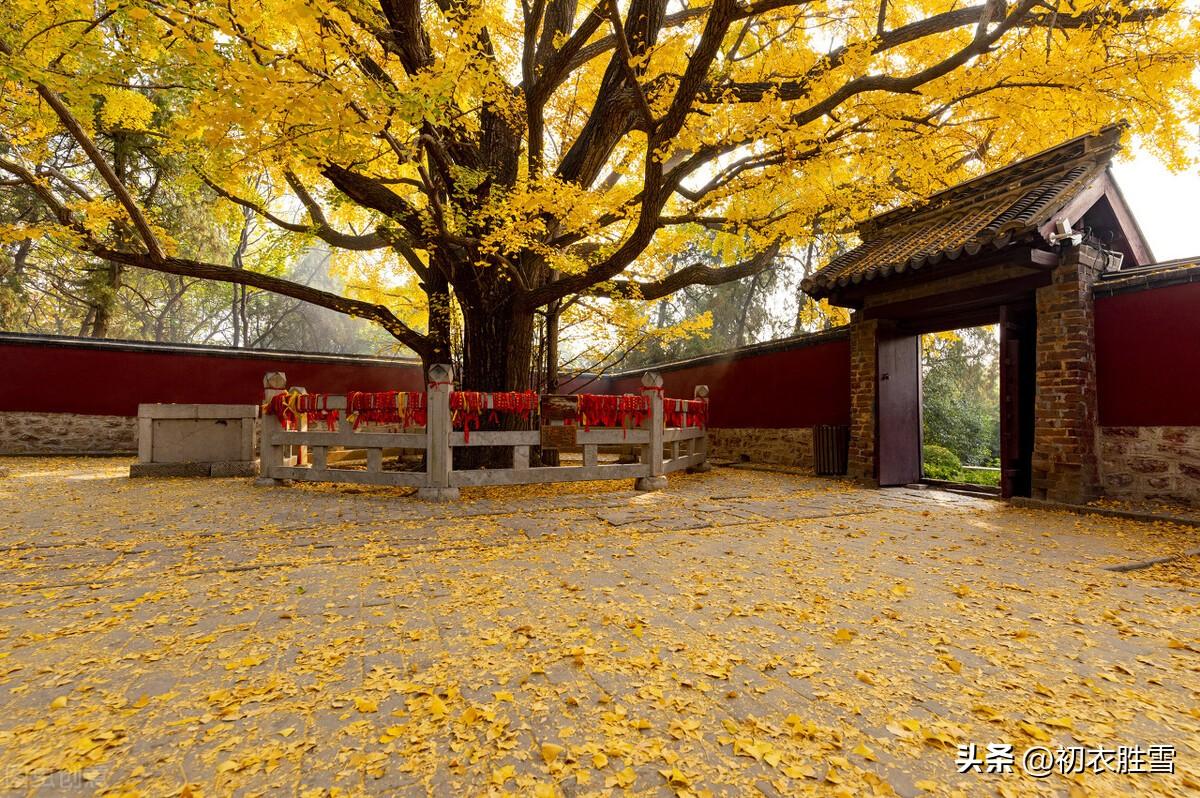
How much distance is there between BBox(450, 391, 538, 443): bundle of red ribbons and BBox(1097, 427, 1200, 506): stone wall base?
660cm

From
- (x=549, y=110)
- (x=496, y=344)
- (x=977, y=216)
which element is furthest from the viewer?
(x=549, y=110)

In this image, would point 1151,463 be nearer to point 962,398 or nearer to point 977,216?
point 977,216

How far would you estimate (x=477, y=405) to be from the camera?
20.9 ft

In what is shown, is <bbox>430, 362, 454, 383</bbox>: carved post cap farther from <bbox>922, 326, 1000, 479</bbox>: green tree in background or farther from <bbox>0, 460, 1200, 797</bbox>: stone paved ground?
<bbox>922, 326, 1000, 479</bbox>: green tree in background

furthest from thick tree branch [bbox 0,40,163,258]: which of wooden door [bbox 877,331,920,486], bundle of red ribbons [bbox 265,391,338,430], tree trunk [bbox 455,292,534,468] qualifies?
wooden door [bbox 877,331,920,486]

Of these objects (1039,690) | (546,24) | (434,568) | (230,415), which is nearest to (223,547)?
(434,568)

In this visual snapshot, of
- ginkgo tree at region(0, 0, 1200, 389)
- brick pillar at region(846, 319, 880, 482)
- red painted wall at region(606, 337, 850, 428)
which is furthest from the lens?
red painted wall at region(606, 337, 850, 428)

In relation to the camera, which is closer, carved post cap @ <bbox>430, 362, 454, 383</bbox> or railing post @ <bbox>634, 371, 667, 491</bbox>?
carved post cap @ <bbox>430, 362, 454, 383</bbox>

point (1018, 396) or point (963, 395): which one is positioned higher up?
point (963, 395)

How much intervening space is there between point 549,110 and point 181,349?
34.6 ft

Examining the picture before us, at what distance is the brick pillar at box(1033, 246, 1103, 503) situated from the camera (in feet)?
18.8

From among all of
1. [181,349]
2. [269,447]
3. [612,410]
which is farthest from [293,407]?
[181,349]

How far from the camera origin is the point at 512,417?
746cm

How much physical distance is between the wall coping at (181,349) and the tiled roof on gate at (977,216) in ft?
39.2
